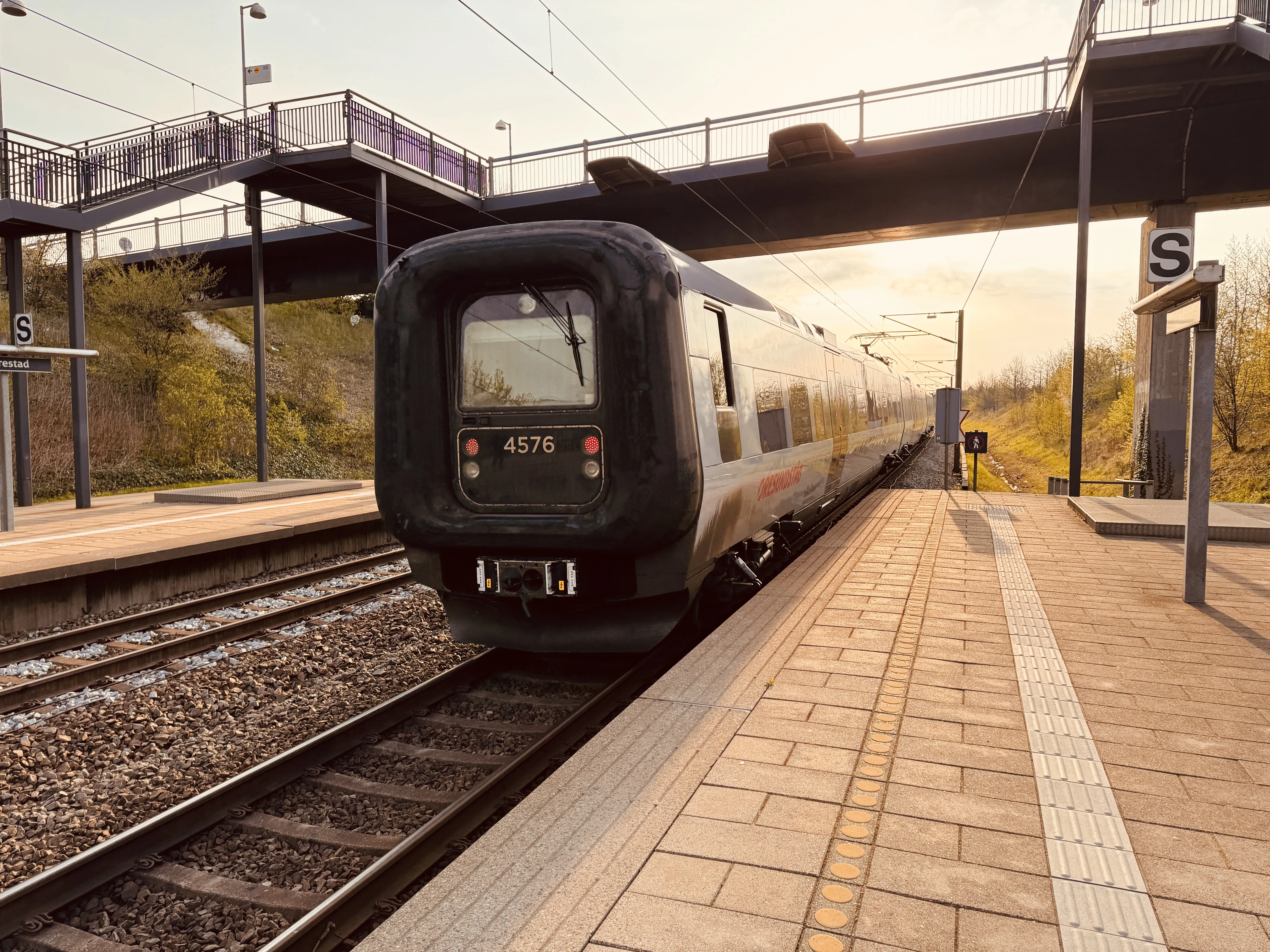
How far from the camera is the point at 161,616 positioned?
761 cm

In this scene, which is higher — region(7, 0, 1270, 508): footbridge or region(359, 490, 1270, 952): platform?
region(7, 0, 1270, 508): footbridge

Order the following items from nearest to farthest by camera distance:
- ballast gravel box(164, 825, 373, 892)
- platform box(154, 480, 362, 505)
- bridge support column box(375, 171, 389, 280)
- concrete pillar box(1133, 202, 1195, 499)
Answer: ballast gravel box(164, 825, 373, 892)
platform box(154, 480, 362, 505)
concrete pillar box(1133, 202, 1195, 499)
bridge support column box(375, 171, 389, 280)

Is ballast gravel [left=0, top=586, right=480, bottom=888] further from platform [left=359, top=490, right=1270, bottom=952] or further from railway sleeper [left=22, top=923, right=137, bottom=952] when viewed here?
platform [left=359, top=490, right=1270, bottom=952]

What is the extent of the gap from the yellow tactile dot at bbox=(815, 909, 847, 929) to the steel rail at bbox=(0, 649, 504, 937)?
2.88 meters

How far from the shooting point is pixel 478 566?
17.7 ft

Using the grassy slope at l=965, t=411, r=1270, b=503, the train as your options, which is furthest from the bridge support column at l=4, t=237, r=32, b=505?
the grassy slope at l=965, t=411, r=1270, b=503

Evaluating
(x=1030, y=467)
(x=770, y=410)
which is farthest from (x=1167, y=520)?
(x=1030, y=467)

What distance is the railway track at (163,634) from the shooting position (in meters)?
5.93

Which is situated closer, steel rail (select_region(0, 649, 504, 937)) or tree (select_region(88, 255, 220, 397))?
steel rail (select_region(0, 649, 504, 937))

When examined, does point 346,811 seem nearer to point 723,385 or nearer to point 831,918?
point 831,918

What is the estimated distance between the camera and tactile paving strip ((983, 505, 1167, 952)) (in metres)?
2.30

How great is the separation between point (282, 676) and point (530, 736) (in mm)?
2371

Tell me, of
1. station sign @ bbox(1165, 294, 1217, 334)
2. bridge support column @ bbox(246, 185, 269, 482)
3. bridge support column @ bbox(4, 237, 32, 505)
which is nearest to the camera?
station sign @ bbox(1165, 294, 1217, 334)

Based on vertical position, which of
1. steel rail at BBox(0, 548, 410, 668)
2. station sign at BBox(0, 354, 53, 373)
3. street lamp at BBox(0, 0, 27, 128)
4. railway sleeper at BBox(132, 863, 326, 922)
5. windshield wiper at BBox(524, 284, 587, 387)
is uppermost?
street lamp at BBox(0, 0, 27, 128)
